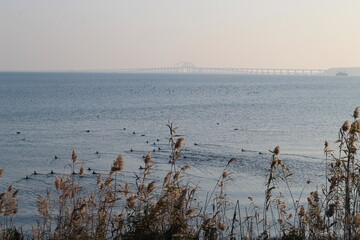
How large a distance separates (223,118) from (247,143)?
77.1 ft

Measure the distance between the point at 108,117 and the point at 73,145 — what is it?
24254mm

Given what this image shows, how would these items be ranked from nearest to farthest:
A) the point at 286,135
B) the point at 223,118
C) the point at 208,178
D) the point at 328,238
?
the point at 328,238, the point at 208,178, the point at 286,135, the point at 223,118

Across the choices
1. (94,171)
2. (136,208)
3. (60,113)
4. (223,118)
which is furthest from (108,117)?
(136,208)

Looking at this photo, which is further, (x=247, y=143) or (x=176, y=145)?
(x=247, y=143)

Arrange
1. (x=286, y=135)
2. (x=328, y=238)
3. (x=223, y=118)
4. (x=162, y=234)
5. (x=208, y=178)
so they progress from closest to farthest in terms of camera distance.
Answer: (x=162, y=234) → (x=328, y=238) → (x=208, y=178) → (x=286, y=135) → (x=223, y=118)

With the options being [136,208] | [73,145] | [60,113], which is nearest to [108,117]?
[60,113]

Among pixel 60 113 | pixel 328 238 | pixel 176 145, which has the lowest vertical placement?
pixel 60 113

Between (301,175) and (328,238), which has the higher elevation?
(328,238)

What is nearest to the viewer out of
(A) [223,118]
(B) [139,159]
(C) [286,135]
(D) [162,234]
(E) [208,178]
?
(D) [162,234]

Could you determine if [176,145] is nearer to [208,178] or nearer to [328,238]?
[328,238]

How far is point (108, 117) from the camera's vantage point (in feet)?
204

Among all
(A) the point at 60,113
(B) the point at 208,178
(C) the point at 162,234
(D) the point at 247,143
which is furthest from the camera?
(A) the point at 60,113

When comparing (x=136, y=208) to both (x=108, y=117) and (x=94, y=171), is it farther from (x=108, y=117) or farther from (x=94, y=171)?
(x=108, y=117)

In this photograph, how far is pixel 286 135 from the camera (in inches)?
1689
